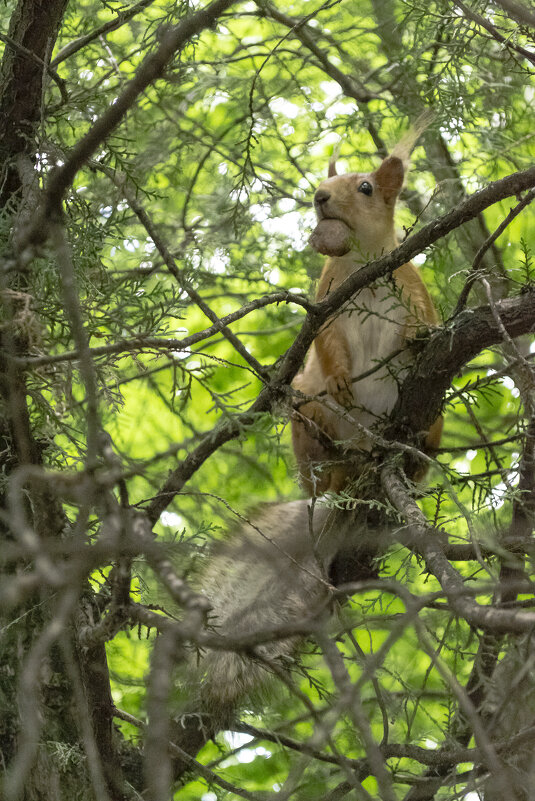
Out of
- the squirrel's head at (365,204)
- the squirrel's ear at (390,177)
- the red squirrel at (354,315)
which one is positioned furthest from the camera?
the squirrel's ear at (390,177)

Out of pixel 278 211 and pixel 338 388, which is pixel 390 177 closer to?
pixel 278 211

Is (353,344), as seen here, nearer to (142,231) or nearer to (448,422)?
(448,422)

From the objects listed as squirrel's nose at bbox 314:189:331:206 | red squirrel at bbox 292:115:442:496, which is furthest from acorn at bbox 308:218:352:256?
squirrel's nose at bbox 314:189:331:206

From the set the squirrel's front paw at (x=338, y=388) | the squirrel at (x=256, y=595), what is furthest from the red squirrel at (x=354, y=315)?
the squirrel at (x=256, y=595)

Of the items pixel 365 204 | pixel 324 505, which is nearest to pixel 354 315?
pixel 365 204

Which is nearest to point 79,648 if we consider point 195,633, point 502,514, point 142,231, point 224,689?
point 224,689

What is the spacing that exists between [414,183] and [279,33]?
93cm

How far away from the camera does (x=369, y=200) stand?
347 cm

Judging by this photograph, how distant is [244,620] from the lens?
289 cm

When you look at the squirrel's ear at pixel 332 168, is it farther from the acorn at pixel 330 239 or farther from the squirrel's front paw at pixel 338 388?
the squirrel's front paw at pixel 338 388

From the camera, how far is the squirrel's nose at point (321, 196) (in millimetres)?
3331

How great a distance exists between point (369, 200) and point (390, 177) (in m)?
0.13

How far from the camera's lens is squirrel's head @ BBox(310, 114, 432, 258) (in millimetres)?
3355

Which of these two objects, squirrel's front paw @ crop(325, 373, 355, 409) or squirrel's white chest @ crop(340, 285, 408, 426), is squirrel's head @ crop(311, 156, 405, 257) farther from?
squirrel's front paw @ crop(325, 373, 355, 409)
